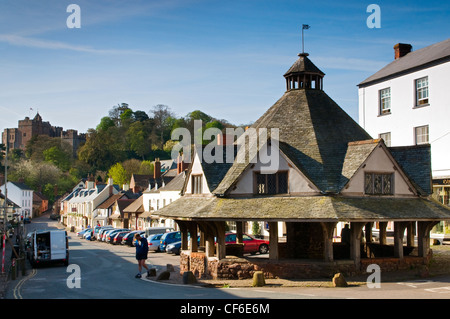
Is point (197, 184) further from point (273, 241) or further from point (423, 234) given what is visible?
point (423, 234)

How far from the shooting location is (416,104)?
117 feet

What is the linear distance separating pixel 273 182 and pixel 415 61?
1947 cm

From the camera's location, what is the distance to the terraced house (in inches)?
837

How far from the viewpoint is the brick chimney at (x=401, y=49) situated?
41594 millimetres

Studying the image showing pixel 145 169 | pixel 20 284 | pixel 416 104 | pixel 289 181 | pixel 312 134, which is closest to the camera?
pixel 289 181

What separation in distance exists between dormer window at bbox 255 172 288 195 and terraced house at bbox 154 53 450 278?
0.04 metres

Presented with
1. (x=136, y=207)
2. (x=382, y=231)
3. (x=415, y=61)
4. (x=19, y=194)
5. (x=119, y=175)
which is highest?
(x=415, y=61)

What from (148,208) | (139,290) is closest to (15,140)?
(148,208)

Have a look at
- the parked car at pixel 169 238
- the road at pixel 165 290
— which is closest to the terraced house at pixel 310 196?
the road at pixel 165 290

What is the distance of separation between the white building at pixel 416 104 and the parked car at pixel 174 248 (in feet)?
57.1

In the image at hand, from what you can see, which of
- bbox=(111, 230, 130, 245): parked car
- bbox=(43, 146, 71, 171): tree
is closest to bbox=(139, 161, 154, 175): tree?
bbox=(43, 146, 71, 171): tree

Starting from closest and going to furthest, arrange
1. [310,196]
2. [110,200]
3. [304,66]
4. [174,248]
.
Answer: [310,196] < [304,66] < [174,248] < [110,200]

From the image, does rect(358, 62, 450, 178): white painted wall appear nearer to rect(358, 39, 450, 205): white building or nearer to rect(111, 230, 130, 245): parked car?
rect(358, 39, 450, 205): white building

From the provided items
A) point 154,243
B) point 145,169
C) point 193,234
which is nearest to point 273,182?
point 193,234
